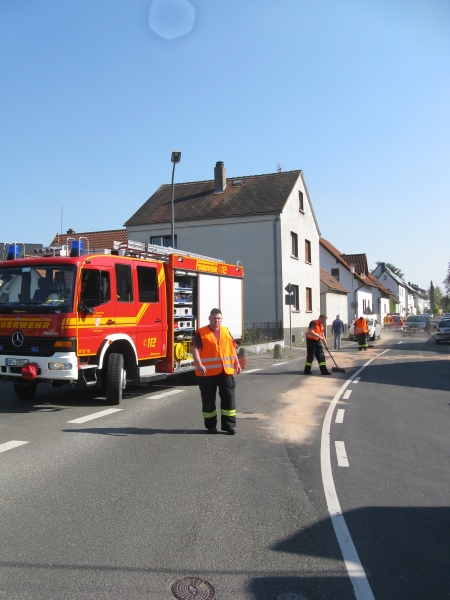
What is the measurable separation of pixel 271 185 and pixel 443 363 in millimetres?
16533

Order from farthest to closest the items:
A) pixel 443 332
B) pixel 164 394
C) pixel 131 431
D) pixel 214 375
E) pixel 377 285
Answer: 1. pixel 377 285
2. pixel 443 332
3. pixel 164 394
4. pixel 131 431
5. pixel 214 375

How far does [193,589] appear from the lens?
11.7ft

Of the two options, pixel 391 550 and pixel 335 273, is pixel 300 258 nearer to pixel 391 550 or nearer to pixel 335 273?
pixel 335 273

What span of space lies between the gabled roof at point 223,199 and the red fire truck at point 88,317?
66.2 feet

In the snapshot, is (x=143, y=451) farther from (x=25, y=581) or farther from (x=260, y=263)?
(x=260, y=263)

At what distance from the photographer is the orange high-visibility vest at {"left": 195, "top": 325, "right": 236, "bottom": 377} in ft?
26.2

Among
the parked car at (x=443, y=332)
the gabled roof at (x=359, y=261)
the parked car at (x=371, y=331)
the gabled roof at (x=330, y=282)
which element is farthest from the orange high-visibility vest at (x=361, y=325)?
the gabled roof at (x=359, y=261)

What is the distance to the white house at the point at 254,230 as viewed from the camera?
31.4 meters

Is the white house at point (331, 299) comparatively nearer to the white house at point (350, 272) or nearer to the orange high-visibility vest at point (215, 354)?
the white house at point (350, 272)

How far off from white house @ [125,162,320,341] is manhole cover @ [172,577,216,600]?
26.2 meters

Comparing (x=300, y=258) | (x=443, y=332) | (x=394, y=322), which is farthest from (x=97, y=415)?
(x=394, y=322)

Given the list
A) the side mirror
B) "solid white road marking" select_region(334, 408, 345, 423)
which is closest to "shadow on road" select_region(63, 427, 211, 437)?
the side mirror

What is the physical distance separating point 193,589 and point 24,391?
8.42 meters

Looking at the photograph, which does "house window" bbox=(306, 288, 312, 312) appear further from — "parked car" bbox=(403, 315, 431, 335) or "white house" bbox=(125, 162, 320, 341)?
"parked car" bbox=(403, 315, 431, 335)
